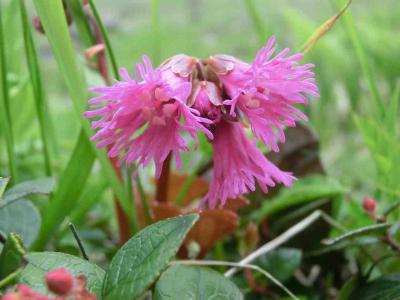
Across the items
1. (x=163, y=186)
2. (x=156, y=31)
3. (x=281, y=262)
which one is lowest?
(x=281, y=262)

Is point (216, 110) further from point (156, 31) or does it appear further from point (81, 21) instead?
point (156, 31)

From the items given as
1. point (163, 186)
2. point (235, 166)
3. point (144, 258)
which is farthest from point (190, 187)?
point (144, 258)

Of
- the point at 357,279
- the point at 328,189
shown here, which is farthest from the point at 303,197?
the point at 357,279

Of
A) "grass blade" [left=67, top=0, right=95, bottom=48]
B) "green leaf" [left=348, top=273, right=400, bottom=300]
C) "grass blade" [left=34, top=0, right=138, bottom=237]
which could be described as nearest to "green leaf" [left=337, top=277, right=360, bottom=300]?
"green leaf" [left=348, top=273, right=400, bottom=300]

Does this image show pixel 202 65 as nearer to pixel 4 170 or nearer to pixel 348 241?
→ pixel 348 241

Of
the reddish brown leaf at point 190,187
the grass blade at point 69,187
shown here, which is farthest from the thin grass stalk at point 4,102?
the reddish brown leaf at point 190,187

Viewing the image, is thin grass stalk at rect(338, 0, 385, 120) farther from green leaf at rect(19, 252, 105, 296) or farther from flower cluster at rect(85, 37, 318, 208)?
green leaf at rect(19, 252, 105, 296)

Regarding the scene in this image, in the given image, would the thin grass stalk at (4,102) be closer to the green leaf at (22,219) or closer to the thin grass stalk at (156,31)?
the green leaf at (22,219)
